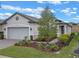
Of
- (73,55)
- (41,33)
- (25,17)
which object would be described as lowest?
(73,55)

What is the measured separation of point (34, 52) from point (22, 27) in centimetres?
167

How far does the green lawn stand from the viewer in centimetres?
1325

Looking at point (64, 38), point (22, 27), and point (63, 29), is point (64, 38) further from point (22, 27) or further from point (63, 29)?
point (22, 27)

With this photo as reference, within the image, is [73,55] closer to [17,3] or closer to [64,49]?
[64,49]

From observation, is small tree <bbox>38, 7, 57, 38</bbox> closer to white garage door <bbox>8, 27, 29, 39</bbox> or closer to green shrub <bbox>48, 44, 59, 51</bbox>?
green shrub <bbox>48, 44, 59, 51</bbox>

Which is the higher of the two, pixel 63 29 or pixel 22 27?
pixel 22 27

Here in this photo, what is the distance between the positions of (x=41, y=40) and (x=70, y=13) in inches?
82.1

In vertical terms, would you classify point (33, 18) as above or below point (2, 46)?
above

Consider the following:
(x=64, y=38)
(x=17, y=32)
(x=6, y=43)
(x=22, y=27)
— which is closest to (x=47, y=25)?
(x=64, y=38)

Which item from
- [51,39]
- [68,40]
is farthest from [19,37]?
[68,40]

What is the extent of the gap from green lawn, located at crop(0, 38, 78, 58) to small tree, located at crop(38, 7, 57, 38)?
97 centimetres

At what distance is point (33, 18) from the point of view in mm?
13984

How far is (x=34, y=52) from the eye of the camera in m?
13.5

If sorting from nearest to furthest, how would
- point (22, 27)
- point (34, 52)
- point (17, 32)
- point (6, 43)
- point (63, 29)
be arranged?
point (34, 52)
point (63, 29)
point (6, 43)
point (22, 27)
point (17, 32)
